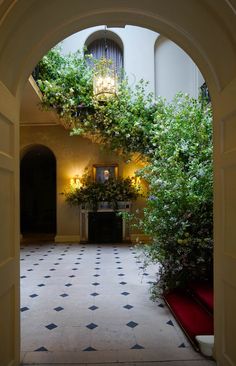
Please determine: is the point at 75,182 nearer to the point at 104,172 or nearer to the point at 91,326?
the point at 104,172

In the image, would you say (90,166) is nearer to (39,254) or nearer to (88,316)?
(39,254)

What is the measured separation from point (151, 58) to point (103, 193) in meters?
4.98

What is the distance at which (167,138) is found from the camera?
5836 mm

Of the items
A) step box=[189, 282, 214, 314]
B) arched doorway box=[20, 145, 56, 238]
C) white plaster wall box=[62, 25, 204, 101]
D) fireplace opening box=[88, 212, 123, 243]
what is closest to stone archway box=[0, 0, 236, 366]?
step box=[189, 282, 214, 314]

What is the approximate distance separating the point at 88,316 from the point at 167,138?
3568mm

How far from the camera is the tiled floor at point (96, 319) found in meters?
3.10

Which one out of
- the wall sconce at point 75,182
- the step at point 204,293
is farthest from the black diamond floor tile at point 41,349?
the wall sconce at point 75,182

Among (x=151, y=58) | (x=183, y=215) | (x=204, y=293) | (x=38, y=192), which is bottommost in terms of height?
(x=204, y=293)

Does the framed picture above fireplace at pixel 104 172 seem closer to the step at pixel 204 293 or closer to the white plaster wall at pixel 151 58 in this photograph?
the white plaster wall at pixel 151 58

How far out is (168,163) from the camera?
5.39 metres

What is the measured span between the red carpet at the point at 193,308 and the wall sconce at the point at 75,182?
654 cm

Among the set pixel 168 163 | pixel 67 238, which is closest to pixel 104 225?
pixel 67 238

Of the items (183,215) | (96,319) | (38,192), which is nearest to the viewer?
(96,319)
